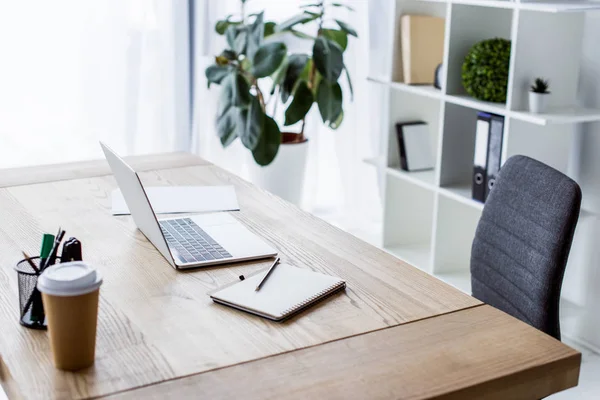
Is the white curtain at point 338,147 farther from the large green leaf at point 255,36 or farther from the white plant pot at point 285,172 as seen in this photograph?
the large green leaf at point 255,36

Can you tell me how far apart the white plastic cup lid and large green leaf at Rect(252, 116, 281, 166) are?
2.28 m

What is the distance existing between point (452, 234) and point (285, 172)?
33.1 inches

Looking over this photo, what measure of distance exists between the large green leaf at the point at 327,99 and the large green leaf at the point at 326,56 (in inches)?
3.4

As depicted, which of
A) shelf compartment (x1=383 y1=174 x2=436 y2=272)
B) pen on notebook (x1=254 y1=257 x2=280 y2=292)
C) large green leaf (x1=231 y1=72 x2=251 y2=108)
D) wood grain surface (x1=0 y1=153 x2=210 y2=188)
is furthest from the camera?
shelf compartment (x1=383 y1=174 x2=436 y2=272)

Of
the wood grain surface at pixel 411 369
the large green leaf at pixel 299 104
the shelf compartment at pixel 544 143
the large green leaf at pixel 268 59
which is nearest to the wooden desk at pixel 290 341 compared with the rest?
the wood grain surface at pixel 411 369

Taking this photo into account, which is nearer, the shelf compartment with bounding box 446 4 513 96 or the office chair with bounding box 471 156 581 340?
the office chair with bounding box 471 156 581 340

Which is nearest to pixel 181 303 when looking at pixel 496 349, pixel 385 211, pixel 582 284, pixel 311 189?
pixel 496 349

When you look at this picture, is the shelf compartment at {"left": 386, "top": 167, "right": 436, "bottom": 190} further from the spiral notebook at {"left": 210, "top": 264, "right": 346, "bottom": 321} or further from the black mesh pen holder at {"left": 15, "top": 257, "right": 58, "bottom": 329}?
the black mesh pen holder at {"left": 15, "top": 257, "right": 58, "bottom": 329}

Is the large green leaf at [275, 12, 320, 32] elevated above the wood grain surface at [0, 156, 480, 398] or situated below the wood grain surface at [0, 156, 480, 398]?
above

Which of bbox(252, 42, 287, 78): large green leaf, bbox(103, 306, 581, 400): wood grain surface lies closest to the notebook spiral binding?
bbox(103, 306, 581, 400): wood grain surface

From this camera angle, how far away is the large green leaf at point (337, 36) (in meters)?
3.53

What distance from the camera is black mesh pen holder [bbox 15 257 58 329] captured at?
1250mm

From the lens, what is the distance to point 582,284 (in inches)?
111

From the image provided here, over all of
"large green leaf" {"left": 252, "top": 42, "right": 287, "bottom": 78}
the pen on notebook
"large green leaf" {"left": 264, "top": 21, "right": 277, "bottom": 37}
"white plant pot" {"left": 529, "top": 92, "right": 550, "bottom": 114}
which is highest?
"large green leaf" {"left": 264, "top": 21, "right": 277, "bottom": 37}
